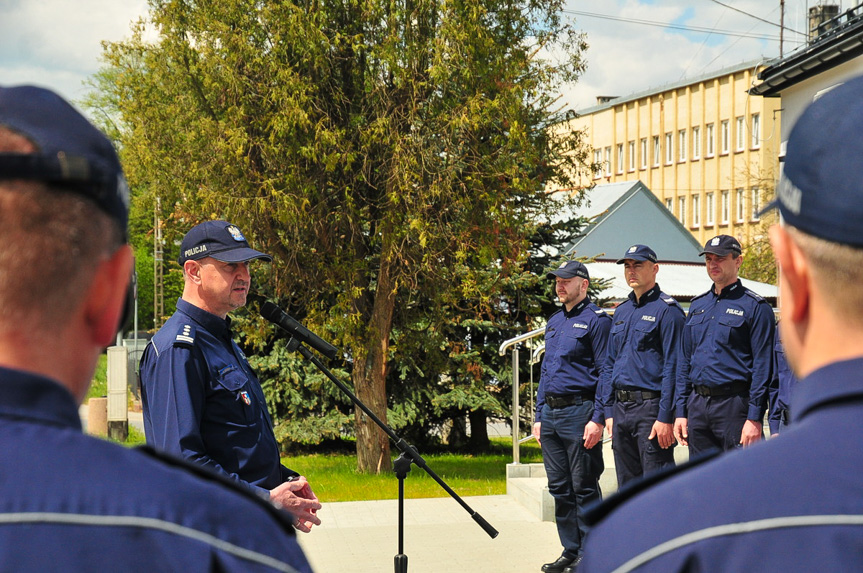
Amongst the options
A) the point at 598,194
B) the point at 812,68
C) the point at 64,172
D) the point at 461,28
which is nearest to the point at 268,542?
the point at 64,172

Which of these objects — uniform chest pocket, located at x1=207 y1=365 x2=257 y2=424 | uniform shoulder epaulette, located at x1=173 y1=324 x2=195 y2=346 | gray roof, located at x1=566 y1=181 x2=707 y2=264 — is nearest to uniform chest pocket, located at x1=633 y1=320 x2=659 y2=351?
uniform chest pocket, located at x1=207 y1=365 x2=257 y2=424

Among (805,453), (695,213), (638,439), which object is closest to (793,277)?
(805,453)

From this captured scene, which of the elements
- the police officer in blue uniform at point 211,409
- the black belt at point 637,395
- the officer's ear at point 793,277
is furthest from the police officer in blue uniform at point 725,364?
the officer's ear at point 793,277

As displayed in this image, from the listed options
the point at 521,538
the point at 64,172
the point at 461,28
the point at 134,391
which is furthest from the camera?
the point at 134,391

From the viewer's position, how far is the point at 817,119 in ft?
4.01

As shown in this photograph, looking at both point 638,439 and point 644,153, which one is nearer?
point 638,439

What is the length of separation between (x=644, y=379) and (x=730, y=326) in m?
0.82

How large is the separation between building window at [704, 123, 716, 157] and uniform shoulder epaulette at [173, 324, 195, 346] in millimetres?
60663

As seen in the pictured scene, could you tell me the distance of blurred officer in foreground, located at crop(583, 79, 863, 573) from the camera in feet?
3.60

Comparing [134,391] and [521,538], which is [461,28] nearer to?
[521,538]

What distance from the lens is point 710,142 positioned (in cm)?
6138

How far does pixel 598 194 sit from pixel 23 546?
41545 mm

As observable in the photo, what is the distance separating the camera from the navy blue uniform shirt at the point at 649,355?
24.6 feet

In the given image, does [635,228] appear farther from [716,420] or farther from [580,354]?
[716,420]
